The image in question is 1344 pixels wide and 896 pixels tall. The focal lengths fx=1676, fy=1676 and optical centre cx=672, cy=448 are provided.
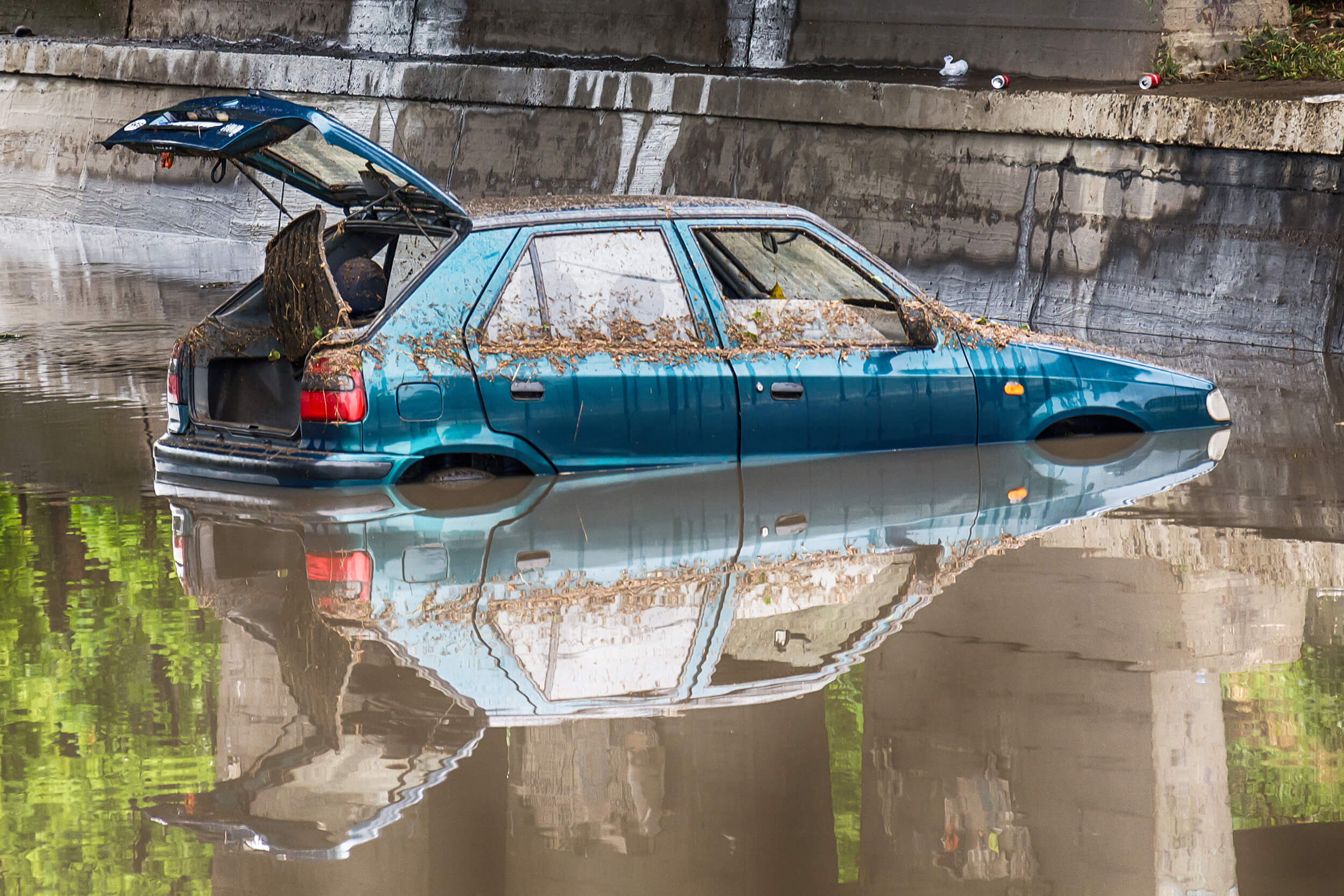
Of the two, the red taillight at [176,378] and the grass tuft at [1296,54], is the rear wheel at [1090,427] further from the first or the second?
the grass tuft at [1296,54]

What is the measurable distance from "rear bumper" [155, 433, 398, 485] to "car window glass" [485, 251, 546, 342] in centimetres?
69

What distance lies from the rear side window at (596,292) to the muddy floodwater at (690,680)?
2.38 ft

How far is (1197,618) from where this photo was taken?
5852 mm

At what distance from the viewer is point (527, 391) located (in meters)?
7.42

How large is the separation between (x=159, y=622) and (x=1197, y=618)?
11.8 feet

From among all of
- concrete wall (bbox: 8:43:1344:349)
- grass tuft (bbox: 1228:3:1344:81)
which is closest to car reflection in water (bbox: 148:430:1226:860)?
concrete wall (bbox: 8:43:1344:349)

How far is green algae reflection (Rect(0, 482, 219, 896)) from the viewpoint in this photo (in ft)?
13.0

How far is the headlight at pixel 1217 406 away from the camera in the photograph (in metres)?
8.83

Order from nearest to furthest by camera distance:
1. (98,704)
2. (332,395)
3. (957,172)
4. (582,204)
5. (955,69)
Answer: (98,704) → (332,395) → (582,204) → (957,172) → (955,69)

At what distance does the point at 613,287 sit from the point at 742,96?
8078mm

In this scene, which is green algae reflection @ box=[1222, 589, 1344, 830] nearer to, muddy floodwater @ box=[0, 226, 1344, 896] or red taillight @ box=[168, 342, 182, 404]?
muddy floodwater @ box=[0, 226, 1344, 896]

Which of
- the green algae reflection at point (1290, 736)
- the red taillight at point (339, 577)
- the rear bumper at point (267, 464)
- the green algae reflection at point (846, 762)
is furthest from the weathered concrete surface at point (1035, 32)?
the green algae reflection at point (846, 762)

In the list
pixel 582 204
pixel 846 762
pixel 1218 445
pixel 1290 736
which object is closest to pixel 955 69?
pixel 1218 445

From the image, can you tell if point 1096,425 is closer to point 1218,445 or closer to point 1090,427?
point 1090,427
